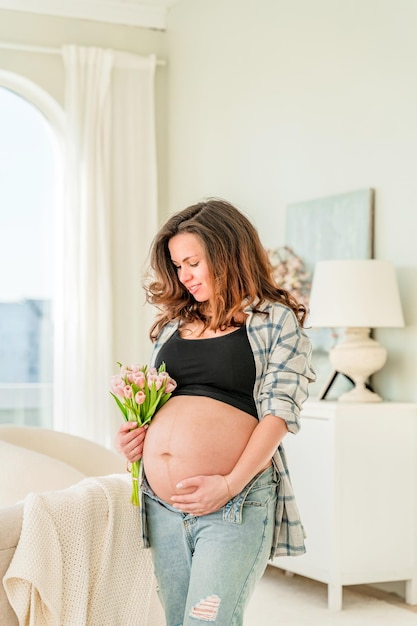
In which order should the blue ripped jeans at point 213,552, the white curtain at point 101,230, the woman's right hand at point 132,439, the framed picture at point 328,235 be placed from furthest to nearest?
the white curtain at point 101,230 < the framed picture at point 328,235 < the woman's right hand at point 132,439 < the blue ripped jeans at point 213,552

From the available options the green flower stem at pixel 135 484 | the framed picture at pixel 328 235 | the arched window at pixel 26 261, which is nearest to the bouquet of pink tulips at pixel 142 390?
the green flower stem at pixel 135 484

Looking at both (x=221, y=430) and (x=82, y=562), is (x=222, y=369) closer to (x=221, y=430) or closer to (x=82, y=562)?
(x=221, y=430)

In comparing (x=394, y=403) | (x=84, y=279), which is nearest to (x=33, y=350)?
(x=84, y=279)

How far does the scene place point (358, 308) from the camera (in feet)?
11.9

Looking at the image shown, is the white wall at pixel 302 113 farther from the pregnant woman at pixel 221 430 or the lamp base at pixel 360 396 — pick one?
the pregnant woman at pixel 221 430

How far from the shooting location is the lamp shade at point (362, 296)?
3594mm

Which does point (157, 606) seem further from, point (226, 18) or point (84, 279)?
point (226, 18)

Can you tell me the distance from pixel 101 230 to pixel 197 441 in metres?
3.64

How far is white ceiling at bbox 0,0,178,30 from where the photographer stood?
527 centimetres

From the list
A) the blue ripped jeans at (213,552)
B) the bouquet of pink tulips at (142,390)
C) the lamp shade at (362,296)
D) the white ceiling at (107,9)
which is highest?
the white ceiling at (107,9)

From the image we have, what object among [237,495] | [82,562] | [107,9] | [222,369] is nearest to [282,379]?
[222,369]

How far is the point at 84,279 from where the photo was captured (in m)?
5.26

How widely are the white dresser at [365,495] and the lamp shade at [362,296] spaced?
0.33m

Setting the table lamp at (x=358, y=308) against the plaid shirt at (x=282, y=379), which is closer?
the plaid shirt at (x=282, y=379)
